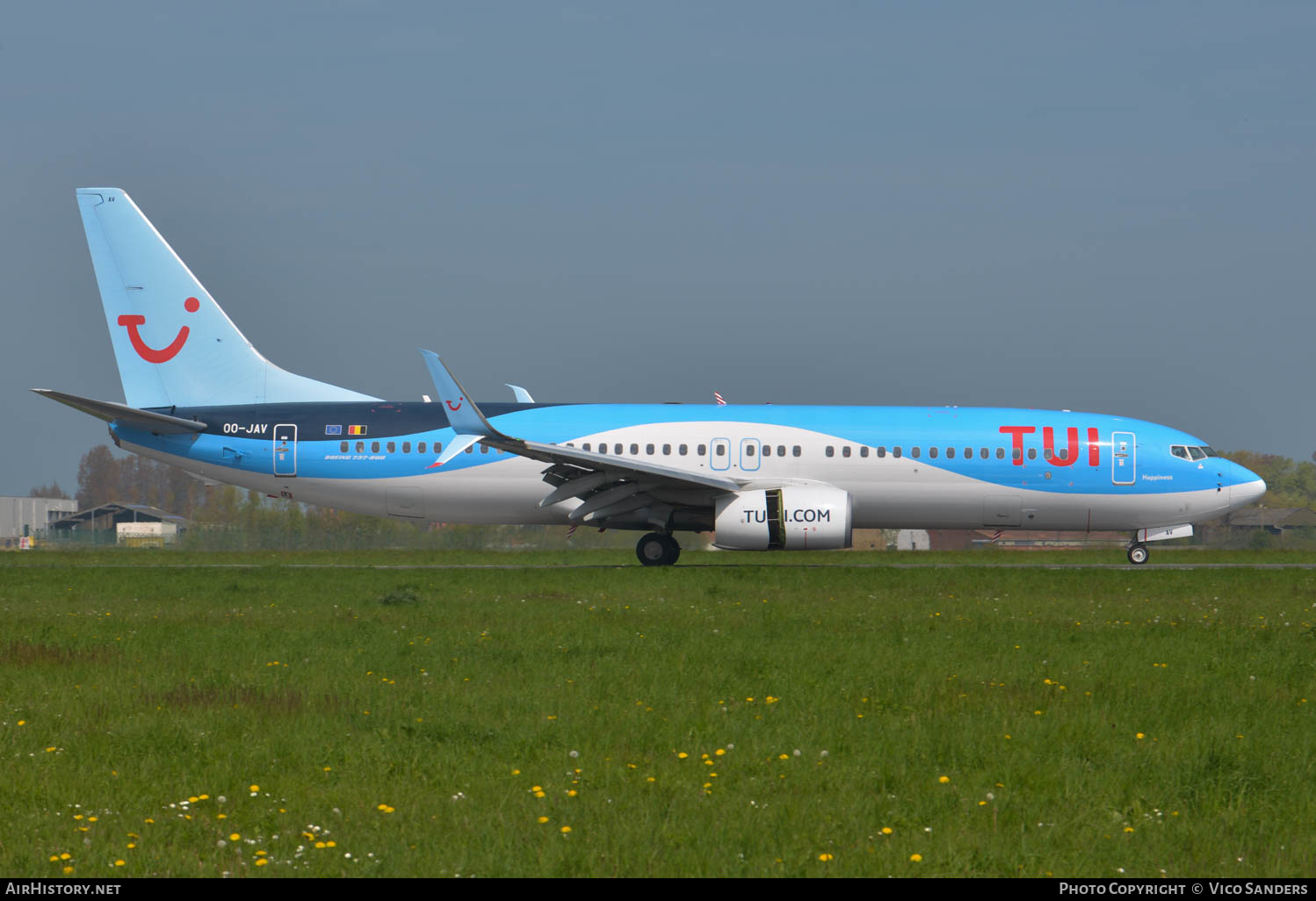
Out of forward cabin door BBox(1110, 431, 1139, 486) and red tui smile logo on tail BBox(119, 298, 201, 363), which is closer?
forward cabin door BBox(1110, 431, 1139, 486)

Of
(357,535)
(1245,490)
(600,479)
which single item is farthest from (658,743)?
(357,535)

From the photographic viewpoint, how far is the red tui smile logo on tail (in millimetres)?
27578

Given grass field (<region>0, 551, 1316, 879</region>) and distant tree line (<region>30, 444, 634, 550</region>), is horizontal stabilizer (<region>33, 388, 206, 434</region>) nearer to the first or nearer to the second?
distant tree line (<region>30, 444, 634, 550</region>)

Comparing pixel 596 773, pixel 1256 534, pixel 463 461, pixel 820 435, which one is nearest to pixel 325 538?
pixel 463 461

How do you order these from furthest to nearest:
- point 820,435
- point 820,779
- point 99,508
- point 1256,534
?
point 99,508, point 1256,534, point 820,435, point 820,779

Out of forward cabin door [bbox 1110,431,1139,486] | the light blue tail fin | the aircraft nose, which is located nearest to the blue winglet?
the light blue tail fin

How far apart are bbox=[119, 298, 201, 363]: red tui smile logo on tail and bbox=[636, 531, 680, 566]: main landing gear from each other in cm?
1184

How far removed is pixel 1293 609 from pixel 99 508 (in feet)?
306

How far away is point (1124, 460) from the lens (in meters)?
26.4

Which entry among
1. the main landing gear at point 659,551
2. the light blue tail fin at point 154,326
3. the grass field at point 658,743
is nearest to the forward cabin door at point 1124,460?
the main landing gear at point 659,551

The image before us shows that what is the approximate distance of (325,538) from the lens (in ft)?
141

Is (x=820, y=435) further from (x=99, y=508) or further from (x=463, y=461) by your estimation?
(x=99, y=508)

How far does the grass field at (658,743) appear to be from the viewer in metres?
5.45
